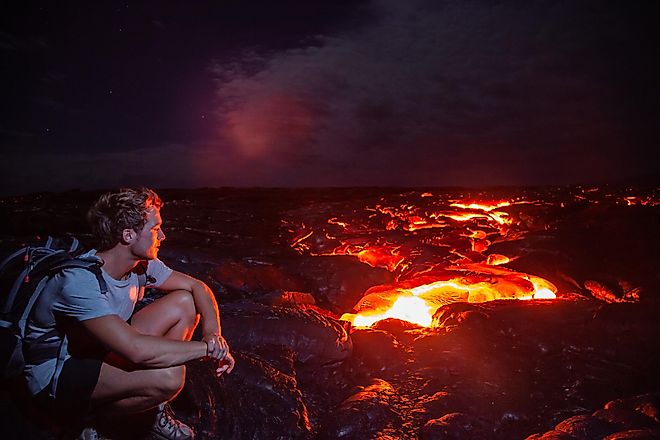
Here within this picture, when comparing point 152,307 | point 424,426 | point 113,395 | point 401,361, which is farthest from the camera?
point 401,361

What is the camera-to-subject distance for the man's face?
99.1 inches

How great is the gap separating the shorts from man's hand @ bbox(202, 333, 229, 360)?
2.16ft

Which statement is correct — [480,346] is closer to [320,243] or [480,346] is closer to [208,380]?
[208,380]

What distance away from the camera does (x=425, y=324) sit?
5707 millimetres

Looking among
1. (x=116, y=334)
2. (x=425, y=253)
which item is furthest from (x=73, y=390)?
(x=425, y=253)

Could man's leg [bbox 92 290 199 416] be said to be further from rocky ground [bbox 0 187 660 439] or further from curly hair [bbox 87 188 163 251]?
curly hair [bbox 87 188 163 251]

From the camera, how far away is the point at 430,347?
4625 millimetres

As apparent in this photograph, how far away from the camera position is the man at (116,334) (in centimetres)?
217

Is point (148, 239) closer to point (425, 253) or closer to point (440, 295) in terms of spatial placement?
point (440, 295)

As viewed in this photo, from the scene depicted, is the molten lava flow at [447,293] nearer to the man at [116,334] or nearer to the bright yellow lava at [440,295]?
the bright yellow lava at [440,295]

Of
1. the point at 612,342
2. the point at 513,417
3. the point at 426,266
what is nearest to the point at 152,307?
the point at 513,417

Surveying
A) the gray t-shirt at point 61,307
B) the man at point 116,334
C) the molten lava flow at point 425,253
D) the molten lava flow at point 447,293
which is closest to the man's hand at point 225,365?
the man at point 116,334

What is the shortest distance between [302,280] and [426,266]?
8.51 feet

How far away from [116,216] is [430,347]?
3.77m
